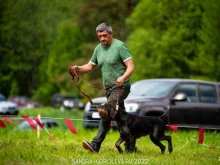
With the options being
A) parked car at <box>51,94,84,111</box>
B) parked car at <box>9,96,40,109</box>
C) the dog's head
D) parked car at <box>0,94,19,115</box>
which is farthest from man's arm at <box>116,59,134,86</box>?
parked car at <box>9,96,40,109</box>

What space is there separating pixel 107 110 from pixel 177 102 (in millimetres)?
5943

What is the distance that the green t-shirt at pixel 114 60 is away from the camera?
8.56 metres

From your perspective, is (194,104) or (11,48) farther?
(11,48)

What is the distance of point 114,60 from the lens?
8578mm

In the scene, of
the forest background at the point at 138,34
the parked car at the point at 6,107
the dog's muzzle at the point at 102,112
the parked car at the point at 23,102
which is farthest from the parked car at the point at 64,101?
the dog's muzzle at the point at 102,112

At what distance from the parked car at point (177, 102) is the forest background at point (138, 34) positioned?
5.15m

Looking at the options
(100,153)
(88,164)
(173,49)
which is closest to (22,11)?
(100,153)

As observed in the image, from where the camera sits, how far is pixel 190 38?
108 feet

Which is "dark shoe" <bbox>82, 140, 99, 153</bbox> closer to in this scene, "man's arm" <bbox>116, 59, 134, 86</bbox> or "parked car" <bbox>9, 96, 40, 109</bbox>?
"man's arm" <bbox>116, 59, 134, 86</bbox>

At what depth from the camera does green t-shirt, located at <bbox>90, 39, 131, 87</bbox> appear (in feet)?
28.1

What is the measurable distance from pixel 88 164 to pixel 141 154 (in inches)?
72.9

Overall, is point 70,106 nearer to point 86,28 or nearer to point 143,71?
point 86,28

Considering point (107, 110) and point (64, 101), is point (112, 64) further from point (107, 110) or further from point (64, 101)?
point (64, 101)

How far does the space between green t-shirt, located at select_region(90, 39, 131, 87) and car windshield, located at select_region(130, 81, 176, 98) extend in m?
5.12
